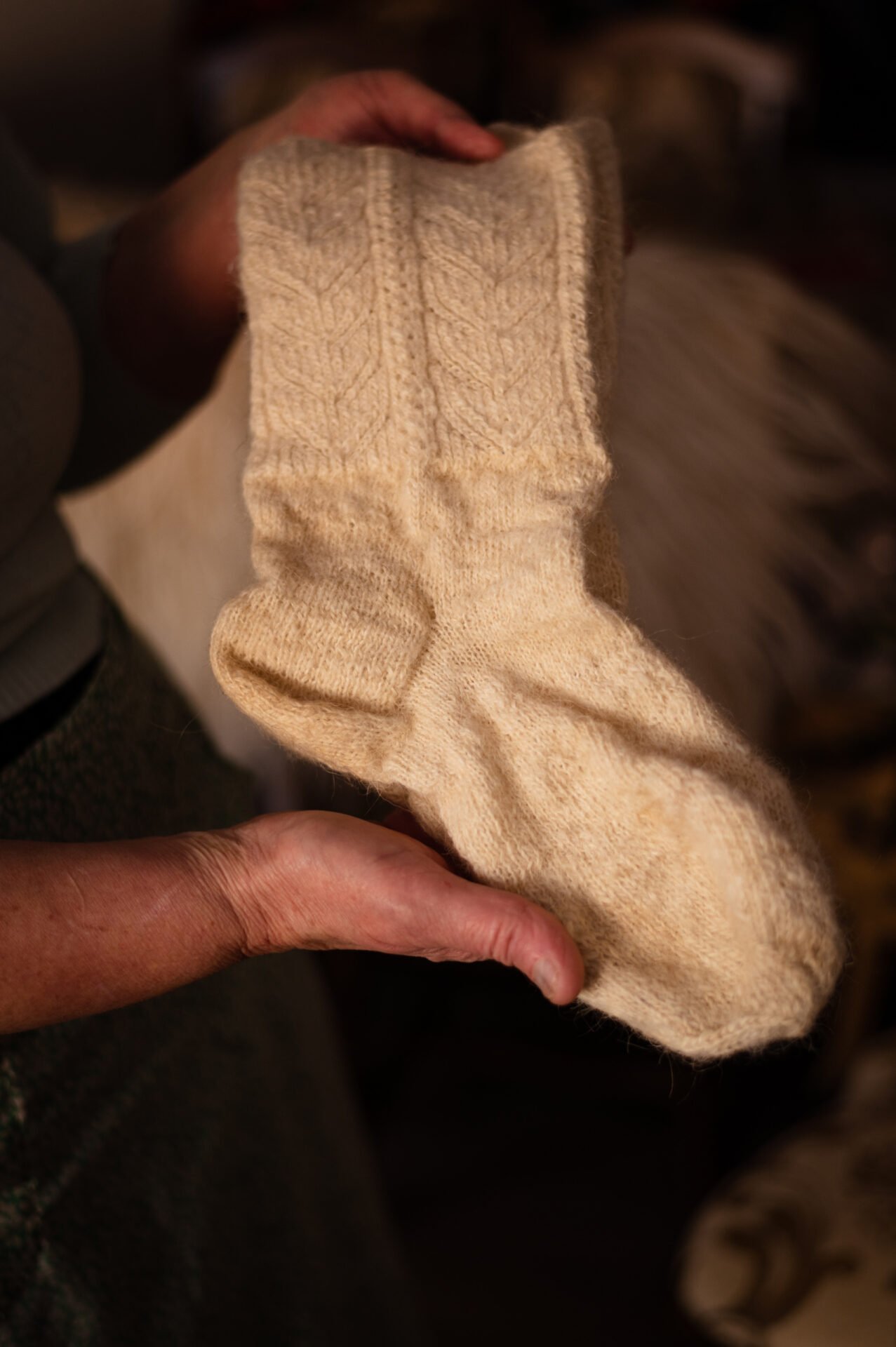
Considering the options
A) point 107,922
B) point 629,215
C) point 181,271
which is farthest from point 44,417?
point 629,215

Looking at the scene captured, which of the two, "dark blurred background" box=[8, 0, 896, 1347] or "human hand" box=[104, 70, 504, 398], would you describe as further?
"dark blurred background" box=[8, 0, 896, 1347]

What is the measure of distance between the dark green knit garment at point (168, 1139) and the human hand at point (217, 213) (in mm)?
194

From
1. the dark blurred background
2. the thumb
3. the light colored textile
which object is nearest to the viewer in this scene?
the thumb

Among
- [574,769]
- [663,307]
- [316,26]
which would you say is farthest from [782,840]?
[316,26]

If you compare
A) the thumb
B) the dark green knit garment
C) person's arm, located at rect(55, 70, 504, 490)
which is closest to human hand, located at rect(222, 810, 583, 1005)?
the thumb

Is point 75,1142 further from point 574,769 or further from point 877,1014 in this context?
point 877,1014

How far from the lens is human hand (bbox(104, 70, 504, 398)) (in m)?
0.60

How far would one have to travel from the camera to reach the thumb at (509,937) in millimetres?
414

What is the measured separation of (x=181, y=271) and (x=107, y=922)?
405mm

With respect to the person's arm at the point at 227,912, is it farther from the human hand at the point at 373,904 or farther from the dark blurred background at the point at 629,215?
the dark blurred background at the point at 629,215

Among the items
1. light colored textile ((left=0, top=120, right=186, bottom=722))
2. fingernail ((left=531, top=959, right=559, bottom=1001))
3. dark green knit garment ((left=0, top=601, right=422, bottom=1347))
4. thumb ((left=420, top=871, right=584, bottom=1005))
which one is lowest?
dark green knit garment ((left=0, top=601, right=422, bottom=1347))

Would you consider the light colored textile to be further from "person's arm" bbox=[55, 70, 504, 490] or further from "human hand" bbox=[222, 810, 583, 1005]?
"human hand" bbox=[222, 810, 583, 1005]

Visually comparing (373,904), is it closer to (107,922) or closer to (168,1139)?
(107,922)

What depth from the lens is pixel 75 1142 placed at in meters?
0.56
